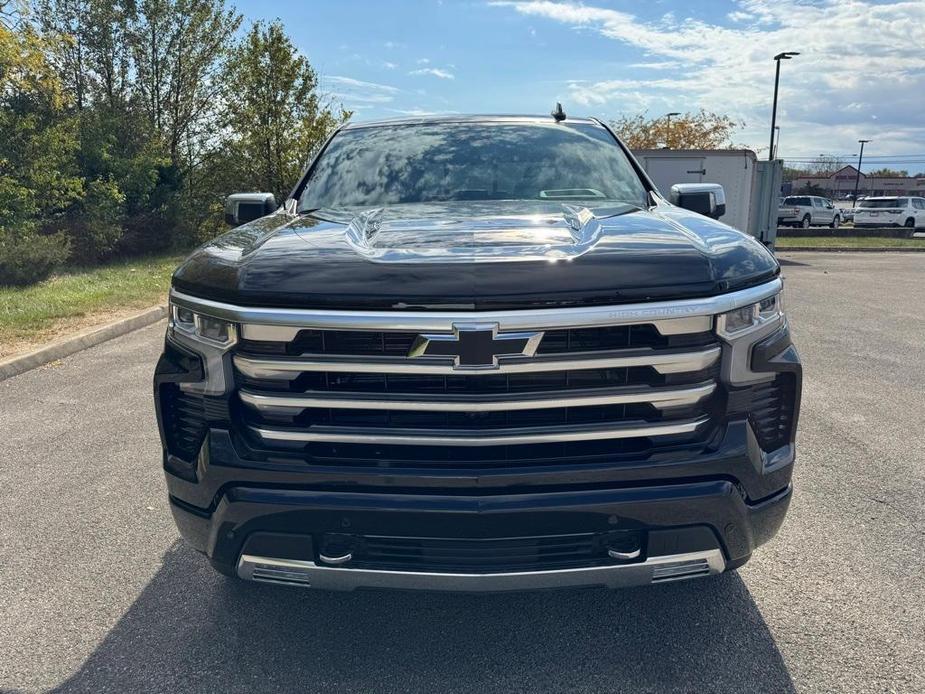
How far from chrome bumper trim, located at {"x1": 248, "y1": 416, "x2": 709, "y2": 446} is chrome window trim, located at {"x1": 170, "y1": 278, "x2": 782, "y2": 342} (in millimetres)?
284

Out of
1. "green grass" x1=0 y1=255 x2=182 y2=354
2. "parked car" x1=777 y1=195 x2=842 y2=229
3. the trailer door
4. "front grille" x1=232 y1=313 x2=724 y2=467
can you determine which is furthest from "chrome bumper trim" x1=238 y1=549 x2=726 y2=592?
"parked car" x1=777 y1=195 x2=842 y2=229

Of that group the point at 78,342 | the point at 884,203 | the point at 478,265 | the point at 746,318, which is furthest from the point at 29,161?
the point at 884,203

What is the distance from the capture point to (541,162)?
11.9 feet

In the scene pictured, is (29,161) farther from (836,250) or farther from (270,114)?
(836,250)

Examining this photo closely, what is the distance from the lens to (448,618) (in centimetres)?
269

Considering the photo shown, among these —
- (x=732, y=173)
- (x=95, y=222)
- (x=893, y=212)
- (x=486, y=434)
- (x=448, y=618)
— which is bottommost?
(x=893, y=212)

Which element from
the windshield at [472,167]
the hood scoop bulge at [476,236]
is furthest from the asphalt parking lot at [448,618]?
the windshield at [472,167]

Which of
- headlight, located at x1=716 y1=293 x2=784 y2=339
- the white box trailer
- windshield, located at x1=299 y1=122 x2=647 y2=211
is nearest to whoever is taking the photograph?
headlight, located at x1=716 y1=293 x2=784 y2=339

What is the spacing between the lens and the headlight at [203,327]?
2.14 metres

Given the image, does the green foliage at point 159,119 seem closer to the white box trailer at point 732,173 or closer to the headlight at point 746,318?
the white box trailer at point 732,173

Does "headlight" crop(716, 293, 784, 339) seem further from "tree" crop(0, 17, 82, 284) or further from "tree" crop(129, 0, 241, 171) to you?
"tree" crop(129, 0, 241, 171)

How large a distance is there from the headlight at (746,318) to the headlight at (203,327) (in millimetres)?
1432

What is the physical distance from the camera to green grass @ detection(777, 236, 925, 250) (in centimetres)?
2341

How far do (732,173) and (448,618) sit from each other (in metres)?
18.2
